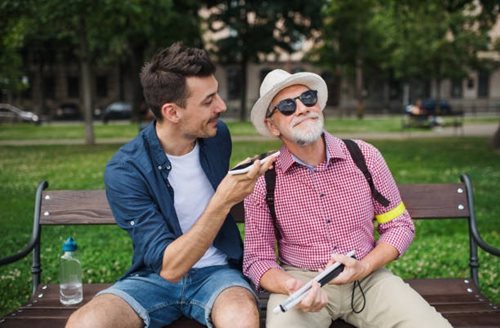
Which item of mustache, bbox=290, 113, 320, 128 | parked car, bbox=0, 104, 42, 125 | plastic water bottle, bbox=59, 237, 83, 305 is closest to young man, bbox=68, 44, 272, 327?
mustache, bbox=290, 113, 320, 128

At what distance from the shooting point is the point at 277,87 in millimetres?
3135

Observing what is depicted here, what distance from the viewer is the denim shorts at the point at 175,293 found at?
10.1 feet

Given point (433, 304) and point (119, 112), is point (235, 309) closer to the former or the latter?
point (433, 304)

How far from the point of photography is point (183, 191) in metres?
3.25

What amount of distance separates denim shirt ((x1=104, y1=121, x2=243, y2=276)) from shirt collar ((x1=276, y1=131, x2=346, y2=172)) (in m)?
0.33

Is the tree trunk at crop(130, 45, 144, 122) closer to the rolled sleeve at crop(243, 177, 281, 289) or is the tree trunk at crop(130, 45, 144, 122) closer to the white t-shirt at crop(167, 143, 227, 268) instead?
the white t-shirt at crop(167, 143, 227, 268)

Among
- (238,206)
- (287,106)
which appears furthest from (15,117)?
(287,106)

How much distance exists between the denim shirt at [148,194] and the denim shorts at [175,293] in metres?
0.10

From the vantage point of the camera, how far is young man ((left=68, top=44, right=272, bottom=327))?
2.85m

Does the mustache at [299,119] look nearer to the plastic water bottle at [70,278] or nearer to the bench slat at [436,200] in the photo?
the bench slat at [436,200]

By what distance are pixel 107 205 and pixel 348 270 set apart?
63.9 inches

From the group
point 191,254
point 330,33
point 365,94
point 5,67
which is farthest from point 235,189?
point 365,94

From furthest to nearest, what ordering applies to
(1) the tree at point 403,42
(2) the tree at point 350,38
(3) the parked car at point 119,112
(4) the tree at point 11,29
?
(3) the parked car at point 119,112, (2) the tree at point 350,38, (1) the tree at point 403,42, (4) the tree at point 11,29

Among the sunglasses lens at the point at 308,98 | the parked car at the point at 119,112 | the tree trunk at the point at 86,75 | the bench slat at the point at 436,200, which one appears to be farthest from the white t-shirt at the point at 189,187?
the parked car at the point at 119,112
